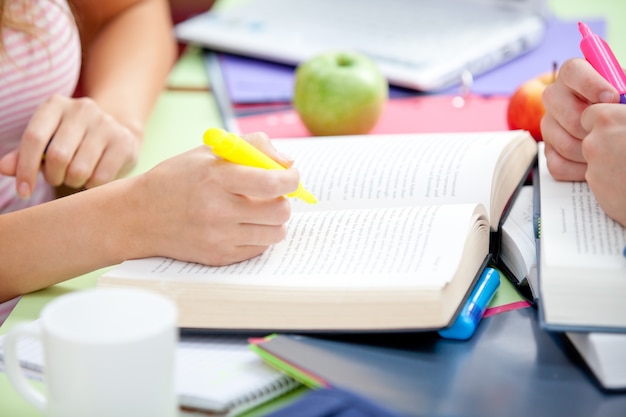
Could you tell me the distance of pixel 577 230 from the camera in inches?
24.6

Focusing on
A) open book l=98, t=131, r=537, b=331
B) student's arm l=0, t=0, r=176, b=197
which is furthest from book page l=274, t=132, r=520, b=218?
student's arm l=0, t=0, r=176, b=197

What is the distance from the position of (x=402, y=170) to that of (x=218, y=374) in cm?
30

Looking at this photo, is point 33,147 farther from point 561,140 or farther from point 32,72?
point 561,140

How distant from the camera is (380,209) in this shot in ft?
2.30

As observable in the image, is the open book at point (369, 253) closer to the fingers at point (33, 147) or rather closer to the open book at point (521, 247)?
the open book at point (521, 247)

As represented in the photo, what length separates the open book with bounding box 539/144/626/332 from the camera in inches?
21.6

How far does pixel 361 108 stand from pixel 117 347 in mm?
642

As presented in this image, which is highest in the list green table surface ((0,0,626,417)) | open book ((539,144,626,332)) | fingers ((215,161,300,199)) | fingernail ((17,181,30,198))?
fingers ((215,161,300,199))

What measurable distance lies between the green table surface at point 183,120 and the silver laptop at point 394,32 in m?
0.09

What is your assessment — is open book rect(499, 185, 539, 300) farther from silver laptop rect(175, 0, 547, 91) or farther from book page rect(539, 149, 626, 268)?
silver laptop rect(175, 0, 547, 91)

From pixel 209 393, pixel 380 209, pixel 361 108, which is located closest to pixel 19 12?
pixel 361 108

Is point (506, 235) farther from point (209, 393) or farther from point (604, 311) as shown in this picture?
point (209, 393)

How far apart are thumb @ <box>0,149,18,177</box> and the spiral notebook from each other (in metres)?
0.30

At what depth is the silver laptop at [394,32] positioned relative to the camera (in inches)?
46.9
